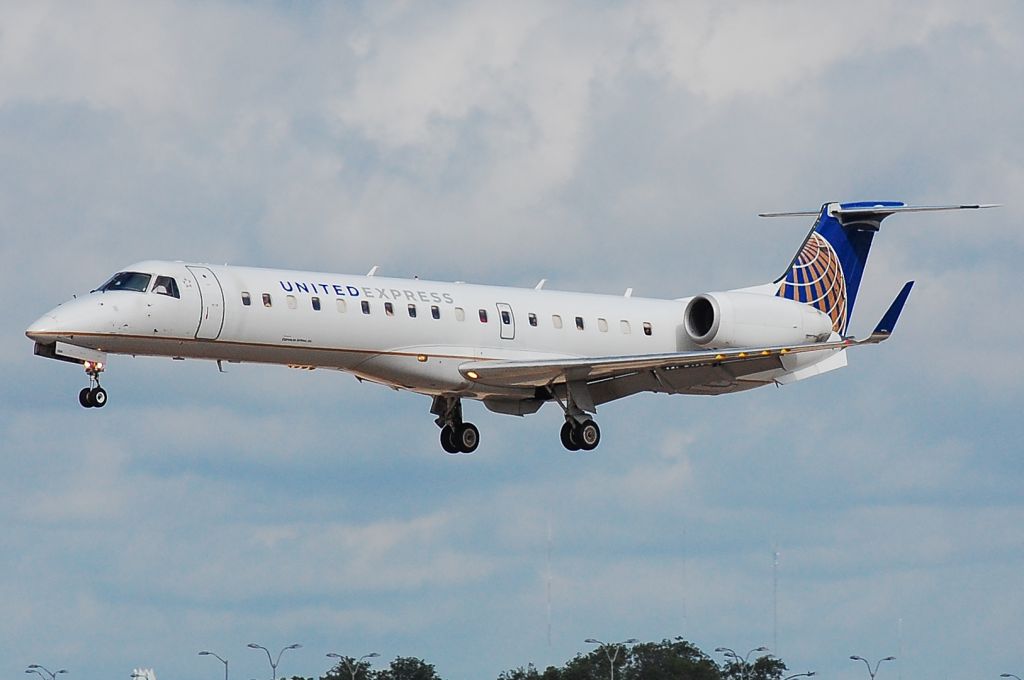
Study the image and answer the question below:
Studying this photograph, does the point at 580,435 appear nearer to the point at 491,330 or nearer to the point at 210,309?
the point at 491,330

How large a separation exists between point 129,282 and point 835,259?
18.1m

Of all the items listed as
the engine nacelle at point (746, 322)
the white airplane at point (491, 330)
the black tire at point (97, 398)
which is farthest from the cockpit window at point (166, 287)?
the engine nacelle at point (746, 322)

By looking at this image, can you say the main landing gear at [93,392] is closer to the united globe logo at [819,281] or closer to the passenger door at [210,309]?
the passenger door at [210,309]

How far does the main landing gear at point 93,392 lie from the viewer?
39.3 m

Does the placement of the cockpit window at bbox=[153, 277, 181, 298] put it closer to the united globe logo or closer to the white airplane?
the white airplane

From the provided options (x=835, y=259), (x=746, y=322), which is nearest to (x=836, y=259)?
(x=835, y=259)

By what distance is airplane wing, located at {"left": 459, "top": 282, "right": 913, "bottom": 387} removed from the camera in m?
42.9

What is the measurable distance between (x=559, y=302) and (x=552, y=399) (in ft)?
7.18

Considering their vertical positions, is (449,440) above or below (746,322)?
below

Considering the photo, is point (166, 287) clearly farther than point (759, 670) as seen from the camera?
No

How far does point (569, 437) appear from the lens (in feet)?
150

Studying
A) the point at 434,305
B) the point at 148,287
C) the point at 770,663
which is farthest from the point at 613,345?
the point at 770,663

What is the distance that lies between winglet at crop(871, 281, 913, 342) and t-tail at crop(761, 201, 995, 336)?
6915mm

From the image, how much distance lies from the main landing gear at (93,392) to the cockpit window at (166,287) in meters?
1.77
